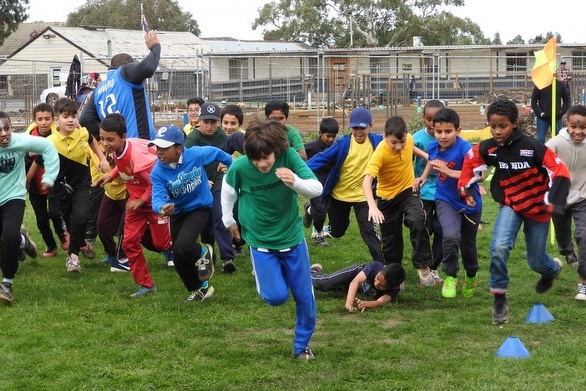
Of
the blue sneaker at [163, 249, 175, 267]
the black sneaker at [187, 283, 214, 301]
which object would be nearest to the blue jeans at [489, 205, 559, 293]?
the black sneaker at [187, 283, 214, 301]

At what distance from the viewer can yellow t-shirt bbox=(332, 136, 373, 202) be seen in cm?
906

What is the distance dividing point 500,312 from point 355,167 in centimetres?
236

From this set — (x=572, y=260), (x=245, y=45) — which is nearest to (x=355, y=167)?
(x=572, y=260)

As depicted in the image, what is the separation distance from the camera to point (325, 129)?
10.3 m

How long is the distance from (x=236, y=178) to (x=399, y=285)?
7.73 feet

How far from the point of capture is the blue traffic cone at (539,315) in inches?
291

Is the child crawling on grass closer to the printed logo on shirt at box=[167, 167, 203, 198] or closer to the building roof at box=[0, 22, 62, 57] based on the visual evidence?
the printed logo on shirt at box=[167, 167, 203, 198]

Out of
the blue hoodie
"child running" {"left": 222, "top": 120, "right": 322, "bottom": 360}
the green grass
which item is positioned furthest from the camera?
the blue hoodie

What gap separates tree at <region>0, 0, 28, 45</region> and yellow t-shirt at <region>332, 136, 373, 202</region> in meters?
62.2

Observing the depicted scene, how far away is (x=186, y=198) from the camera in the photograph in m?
8.16

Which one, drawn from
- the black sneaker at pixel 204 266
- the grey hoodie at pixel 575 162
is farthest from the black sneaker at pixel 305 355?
the grey hoodie at pixel 575 162

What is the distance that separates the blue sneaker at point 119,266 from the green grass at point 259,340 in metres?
0.43

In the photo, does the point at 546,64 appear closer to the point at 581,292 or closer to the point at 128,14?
the point at 581,292

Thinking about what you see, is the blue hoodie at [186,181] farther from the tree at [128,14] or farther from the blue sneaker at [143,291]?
the tree at [128,14]
